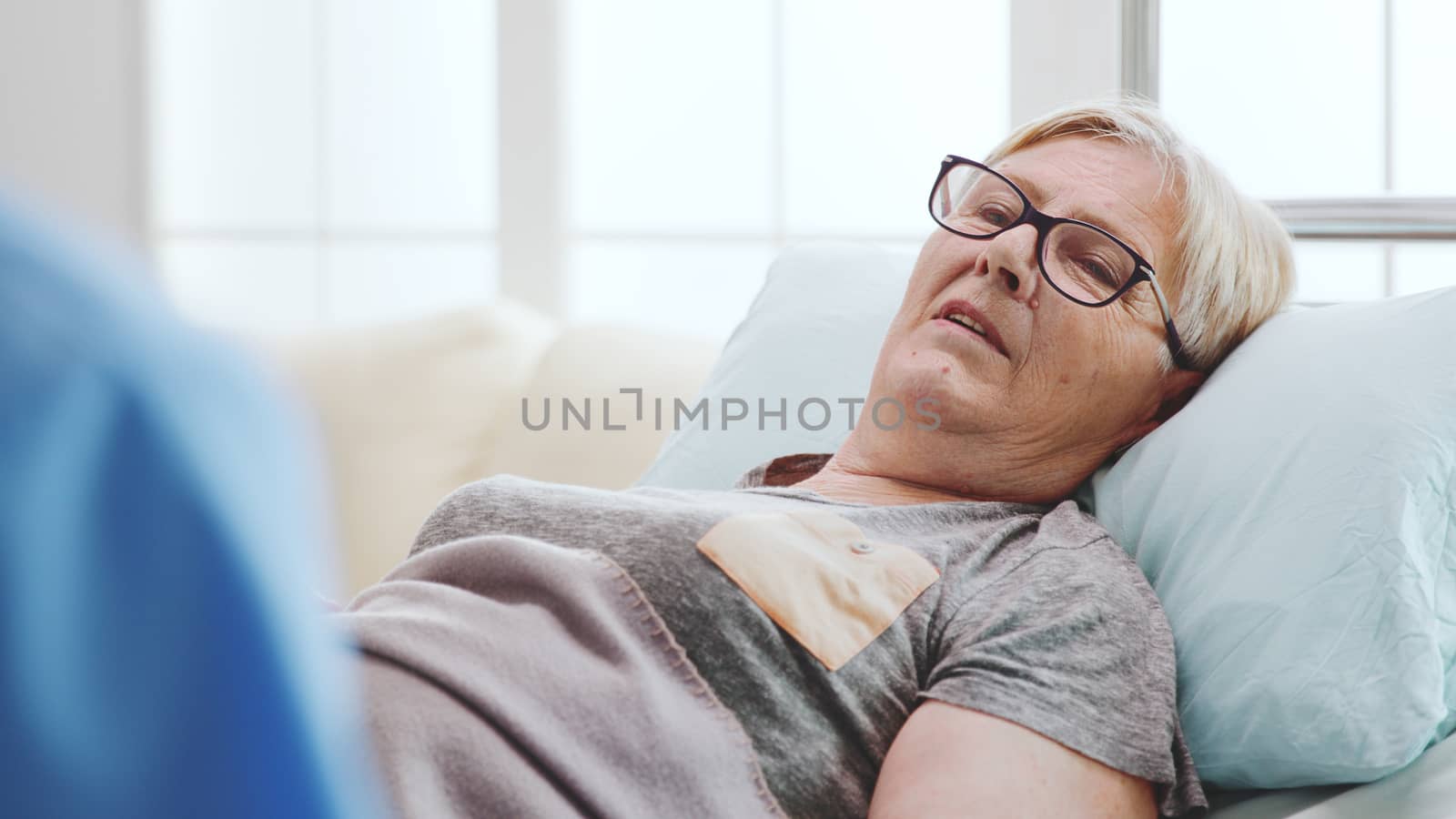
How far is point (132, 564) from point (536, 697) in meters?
0.60

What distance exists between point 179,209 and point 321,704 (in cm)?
365

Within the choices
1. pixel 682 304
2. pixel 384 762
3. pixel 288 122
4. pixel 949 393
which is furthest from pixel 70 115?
pixel 384 762

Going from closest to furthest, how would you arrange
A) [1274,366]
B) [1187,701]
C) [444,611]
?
[444,611], [1187,701], [1274,366]

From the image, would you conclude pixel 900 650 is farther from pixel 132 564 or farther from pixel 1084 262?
pixel 132 564

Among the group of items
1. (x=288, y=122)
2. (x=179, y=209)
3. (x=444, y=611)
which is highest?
Answer: (x=288, y=122)

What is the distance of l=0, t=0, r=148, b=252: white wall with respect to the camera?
3.44m

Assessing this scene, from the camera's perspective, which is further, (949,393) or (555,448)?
(555,448)

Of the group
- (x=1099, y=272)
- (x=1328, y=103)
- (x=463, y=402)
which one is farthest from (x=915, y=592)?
(x=1328, y=103)

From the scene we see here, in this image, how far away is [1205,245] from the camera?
47.1 inches

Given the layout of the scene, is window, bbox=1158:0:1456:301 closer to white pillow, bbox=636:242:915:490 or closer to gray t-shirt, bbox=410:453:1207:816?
white pillow, bbox=636:242:915:490

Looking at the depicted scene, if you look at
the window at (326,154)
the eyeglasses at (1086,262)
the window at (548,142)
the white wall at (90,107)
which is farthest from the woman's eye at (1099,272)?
the white wall at (90,107)

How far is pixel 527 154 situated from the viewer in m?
2.99

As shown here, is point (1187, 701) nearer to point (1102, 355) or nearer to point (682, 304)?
point (1102, 355)

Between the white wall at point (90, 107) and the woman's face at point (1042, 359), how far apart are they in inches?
114
